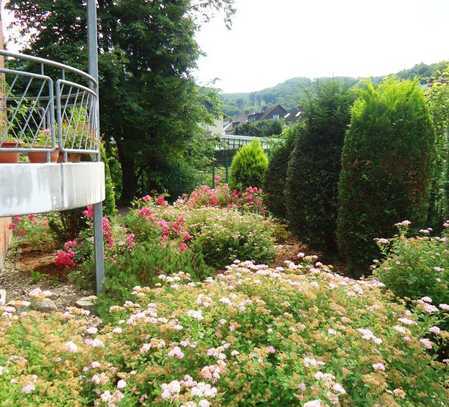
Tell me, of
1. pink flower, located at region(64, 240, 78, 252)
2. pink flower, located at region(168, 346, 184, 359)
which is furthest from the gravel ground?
pink flower, located at region(168, 346, 184, 359)

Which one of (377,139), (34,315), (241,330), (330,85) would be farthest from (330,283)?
(330,85)

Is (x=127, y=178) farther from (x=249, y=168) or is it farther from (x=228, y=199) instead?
(x=228, y=199)

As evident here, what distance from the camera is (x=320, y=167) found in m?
6.34

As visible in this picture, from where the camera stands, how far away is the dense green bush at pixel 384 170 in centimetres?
522

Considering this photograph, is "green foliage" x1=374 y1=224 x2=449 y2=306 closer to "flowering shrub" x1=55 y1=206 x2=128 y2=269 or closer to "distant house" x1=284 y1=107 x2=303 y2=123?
"flowering shrub" x1=55 y1=206 x2=128 y2=269

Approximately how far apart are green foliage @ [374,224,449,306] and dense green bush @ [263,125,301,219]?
4705mm

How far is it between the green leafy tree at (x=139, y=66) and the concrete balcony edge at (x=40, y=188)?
34.7 feet

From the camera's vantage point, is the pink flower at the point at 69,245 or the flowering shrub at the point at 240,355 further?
the pink flower at the point at 69,245

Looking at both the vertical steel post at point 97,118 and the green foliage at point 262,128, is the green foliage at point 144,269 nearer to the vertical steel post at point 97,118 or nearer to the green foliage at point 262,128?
the vertical steel post at point 97,118

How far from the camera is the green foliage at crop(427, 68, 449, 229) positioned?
5.57m

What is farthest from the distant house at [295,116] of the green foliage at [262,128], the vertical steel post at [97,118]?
the vertical steel post at [97,118]

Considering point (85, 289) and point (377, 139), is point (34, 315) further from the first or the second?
point (377, 139)

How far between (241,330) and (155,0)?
1443 cm

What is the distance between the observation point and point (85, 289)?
17.8 ft
